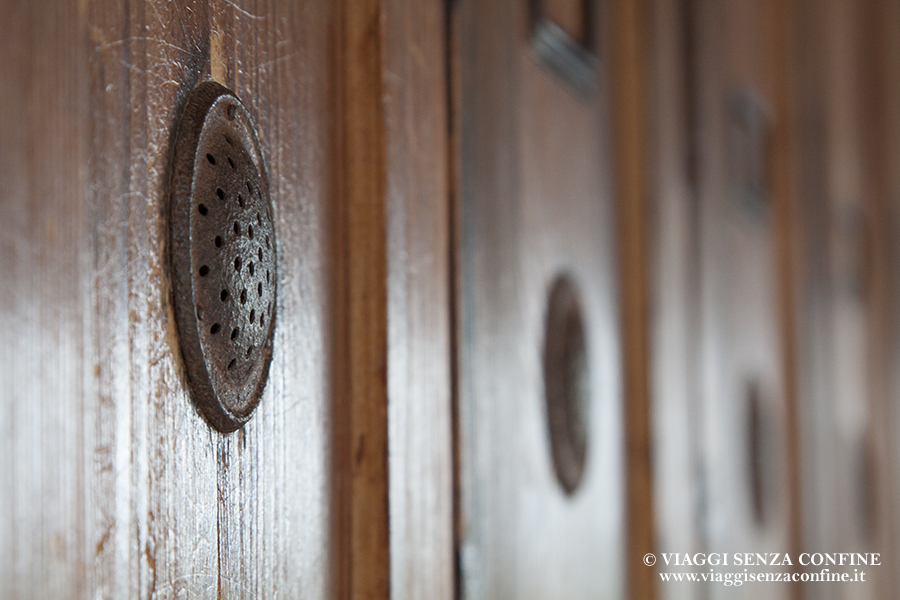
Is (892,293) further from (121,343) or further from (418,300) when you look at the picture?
(121,343)

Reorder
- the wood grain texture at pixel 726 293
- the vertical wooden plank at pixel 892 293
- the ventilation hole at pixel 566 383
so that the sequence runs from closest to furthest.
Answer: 1. the ventilation hole at pixel 566 383
2. the wood grain texture at pixel 726 293
3. the vertical wooden plank at pixel 892 293

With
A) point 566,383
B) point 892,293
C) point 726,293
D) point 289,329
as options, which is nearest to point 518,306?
point 566,383

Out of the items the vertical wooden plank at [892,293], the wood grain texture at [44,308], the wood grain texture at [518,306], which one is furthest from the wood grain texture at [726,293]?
the wood grain texture at [44,308]

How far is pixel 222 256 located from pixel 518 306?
0.27 metres

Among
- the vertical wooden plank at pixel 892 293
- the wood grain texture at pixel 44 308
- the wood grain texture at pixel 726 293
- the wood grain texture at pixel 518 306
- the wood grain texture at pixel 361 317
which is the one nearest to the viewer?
the wood grain texture at pixel 44 308

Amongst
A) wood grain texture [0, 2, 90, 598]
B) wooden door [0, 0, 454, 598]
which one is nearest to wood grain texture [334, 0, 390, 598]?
wooden door [0, 0, 454, 598]

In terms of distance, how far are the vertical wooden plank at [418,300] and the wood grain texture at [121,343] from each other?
60mm

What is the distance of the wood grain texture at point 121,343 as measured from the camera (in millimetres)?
172

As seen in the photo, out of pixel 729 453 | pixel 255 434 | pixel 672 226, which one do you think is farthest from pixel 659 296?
pixel 255 434

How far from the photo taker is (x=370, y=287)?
317mm

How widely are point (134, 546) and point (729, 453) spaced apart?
3.10 ft

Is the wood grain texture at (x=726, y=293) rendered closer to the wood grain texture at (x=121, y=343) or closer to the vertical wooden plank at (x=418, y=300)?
the vertical wooden plank at (x=418, y=300)

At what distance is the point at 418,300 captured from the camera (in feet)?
1.15

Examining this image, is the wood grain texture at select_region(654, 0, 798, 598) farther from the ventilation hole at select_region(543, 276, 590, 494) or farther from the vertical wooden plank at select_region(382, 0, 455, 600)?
the vertical wooden plank at select_region(382, 0, 455, 600)
